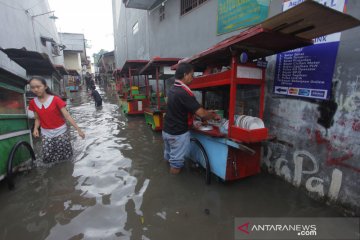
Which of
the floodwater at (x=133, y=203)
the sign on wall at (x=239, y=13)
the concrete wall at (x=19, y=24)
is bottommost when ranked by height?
the floodwater at (x=133, y=203)

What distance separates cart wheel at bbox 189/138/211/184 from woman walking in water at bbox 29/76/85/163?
89.4 inches

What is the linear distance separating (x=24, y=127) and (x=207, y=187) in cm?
400

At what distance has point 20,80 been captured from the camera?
12.8 ft

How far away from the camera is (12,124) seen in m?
3.60

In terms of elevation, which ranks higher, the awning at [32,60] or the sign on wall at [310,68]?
the awning at [32,60]

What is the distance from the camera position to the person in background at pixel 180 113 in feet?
10.8

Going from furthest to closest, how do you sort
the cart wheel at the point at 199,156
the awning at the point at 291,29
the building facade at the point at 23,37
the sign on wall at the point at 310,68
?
the building facade at the point at 23,37 → the cart wheel at the point at 199,156 → the sign on wall at the point at 310,68 → the awning at the point at 291,29

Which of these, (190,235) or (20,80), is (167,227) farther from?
(20,80)

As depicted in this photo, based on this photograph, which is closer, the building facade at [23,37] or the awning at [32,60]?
the awning at [32,60]

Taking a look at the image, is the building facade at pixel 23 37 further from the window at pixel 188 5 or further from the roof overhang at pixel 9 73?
the window at pixel 188 5

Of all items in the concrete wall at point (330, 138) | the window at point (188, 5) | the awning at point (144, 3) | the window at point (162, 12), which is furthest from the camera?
the awning at point (144, 3)

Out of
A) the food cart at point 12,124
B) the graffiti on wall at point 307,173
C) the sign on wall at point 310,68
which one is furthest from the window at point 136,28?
the graffiti on wall at point 307,173

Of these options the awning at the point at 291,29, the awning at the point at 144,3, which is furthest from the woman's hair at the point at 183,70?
the awning at the point at 144,3

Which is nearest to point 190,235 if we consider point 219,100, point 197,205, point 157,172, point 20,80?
point 197,205
